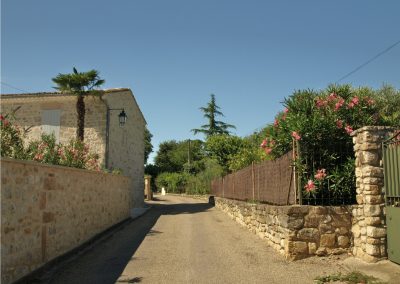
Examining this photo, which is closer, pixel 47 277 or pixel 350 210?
pixel 47 277

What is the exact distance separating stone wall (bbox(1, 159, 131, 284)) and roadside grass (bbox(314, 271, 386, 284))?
5.13 meters

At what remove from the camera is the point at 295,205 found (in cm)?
931

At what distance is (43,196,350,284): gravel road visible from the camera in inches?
310

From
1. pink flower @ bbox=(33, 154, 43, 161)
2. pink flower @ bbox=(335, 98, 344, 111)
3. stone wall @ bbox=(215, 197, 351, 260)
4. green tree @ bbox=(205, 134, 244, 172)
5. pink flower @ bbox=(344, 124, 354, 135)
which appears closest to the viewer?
stone wall @ bbox=(215, 197, 351, 260)

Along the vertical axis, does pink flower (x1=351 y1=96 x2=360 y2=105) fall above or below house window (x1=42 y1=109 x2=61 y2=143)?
below

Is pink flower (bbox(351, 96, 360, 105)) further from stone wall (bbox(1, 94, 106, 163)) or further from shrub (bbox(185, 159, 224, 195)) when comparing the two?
shrub (bbox(185, 159, 224, 195))

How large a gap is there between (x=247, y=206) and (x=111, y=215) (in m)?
5.31

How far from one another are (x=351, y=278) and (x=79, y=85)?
60.3 ft

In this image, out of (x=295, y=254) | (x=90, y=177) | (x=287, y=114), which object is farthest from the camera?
(x=90, y=177)

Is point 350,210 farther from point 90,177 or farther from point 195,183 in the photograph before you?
point 195,183

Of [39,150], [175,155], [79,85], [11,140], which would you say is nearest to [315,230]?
[11,140]

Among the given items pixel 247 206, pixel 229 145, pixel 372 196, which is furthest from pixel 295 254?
pixel 229 145

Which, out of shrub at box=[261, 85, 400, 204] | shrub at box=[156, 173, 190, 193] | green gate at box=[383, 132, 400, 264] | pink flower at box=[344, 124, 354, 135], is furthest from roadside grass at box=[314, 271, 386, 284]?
shrub at box=[156, 173, 190, 193]

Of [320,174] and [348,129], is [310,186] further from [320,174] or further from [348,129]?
[348,129]
